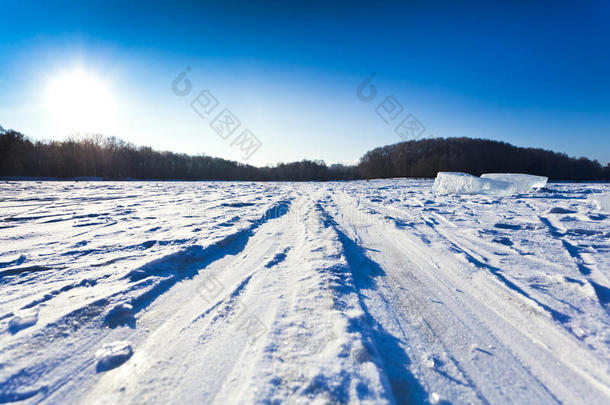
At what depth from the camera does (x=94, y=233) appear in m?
3.44

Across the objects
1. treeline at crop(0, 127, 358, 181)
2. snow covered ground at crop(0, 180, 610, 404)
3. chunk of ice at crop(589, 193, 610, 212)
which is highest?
treeline at crop(0, 127, 358, 181)

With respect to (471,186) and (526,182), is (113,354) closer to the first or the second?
Result: (471,186)

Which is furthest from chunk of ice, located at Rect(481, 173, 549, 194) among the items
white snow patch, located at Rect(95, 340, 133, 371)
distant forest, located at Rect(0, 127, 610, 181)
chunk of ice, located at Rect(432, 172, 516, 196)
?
distant forest, located at Rect(0, 127, 610, 181)

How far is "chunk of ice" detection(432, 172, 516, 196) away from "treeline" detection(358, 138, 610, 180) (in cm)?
3205

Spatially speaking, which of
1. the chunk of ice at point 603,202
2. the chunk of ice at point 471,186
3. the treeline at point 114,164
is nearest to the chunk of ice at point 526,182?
the chunk of ice at point 471,186

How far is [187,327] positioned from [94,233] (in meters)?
3.04

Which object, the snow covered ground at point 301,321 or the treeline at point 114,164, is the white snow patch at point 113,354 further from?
the treeline at point 114,164

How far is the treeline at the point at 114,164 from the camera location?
25.3 metres

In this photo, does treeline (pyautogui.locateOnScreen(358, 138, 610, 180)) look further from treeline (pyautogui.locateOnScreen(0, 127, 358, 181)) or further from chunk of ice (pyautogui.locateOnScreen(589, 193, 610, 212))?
chunk of ice (pyautogui.locateOnScreen(589, 193, 610, 212))

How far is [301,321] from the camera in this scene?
1538 millimetres

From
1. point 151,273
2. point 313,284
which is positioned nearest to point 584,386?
point 313,284

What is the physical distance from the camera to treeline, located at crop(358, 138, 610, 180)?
40.3 m

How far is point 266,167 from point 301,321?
50.7 meters

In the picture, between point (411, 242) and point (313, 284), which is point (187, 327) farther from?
point (411, 242)
